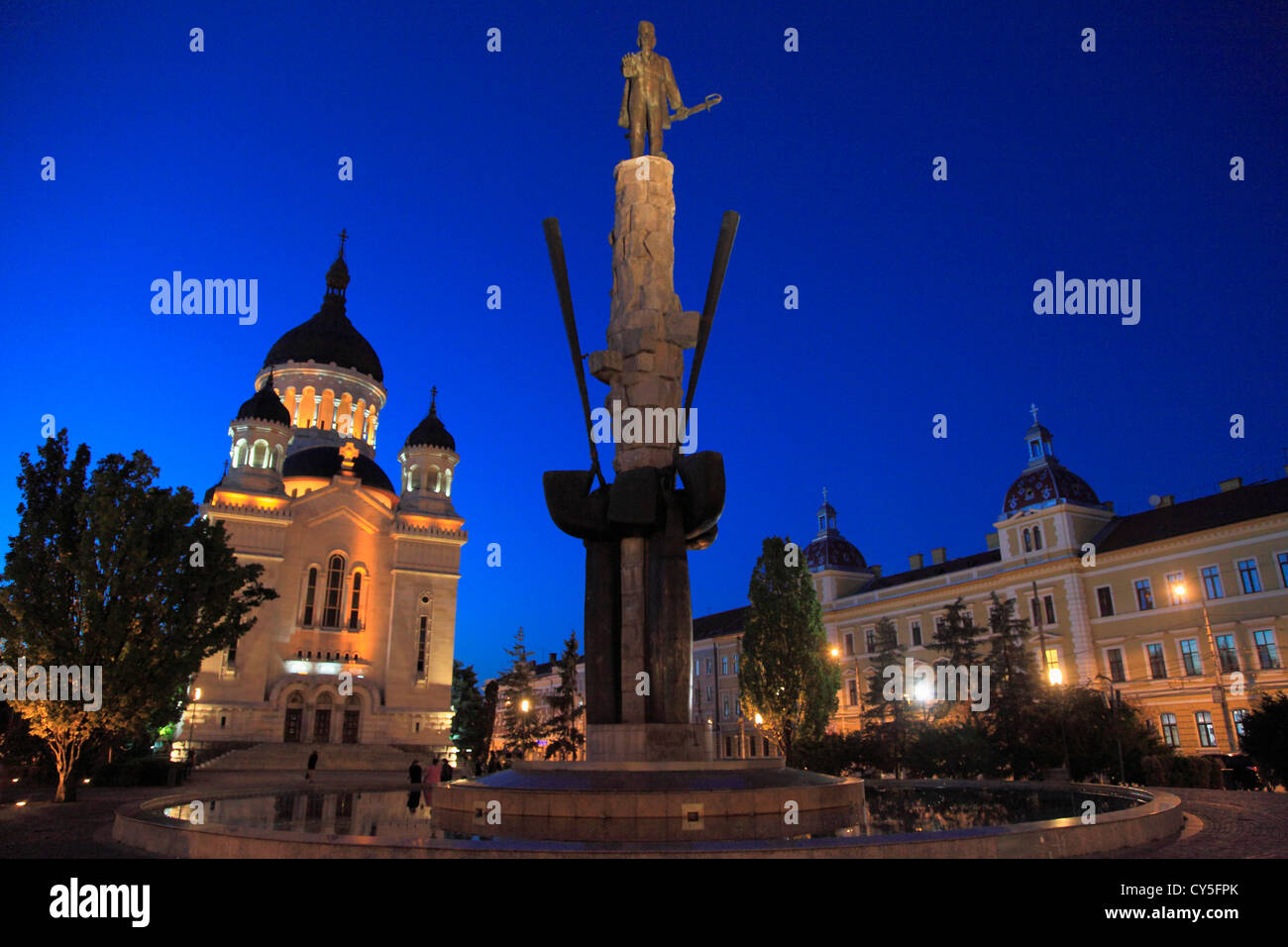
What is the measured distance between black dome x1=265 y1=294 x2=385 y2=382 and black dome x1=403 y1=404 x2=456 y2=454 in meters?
10.5

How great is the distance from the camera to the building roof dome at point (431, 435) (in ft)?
178

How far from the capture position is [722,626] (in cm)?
6203

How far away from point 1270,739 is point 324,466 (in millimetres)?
49742

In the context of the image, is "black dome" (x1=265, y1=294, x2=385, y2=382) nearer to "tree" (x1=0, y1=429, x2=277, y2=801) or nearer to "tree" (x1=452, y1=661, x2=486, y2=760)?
"tree" (x1=452, y1=661, x2=486, y2=760)

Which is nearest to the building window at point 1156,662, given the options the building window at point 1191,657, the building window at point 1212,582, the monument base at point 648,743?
the building window at point 1191,657

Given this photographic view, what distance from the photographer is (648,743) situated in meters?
11.7

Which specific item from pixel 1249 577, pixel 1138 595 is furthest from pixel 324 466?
pixel 1249 577

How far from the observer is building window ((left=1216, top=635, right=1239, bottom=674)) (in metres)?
Result: 35.9

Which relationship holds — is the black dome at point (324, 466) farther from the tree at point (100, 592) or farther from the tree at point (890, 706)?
the tree at point (890, 706)

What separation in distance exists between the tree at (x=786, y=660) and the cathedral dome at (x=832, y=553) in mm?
22310

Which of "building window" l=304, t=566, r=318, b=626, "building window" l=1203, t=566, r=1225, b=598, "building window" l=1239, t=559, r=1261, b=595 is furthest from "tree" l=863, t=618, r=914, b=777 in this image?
"building window" l=304, t=566, r=318, b=626
